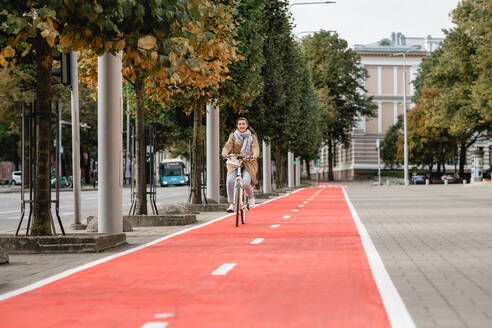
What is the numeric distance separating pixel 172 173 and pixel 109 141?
73034 millimetres

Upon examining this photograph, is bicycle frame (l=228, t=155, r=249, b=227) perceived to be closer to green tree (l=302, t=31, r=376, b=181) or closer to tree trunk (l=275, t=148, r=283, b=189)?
tree trunk (l=275, t=148, r=283, b=189)

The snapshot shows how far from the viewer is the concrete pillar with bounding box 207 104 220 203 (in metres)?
27.3

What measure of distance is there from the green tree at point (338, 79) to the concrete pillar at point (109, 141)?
250ft

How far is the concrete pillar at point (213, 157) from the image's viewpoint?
1075 inches

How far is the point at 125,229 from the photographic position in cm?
1516

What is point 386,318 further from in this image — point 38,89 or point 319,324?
point 38,89

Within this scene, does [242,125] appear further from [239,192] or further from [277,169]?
[277,169]

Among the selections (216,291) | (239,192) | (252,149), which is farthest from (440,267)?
(252,149)

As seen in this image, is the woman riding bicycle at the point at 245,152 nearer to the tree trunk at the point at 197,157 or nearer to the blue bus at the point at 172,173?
the tree trunk at the point at 197,157

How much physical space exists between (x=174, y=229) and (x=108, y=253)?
4689 mm

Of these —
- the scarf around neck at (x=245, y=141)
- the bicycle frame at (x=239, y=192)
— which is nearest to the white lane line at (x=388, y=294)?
the bicycle frame at (x=239, y=192)

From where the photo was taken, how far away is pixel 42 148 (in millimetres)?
11531

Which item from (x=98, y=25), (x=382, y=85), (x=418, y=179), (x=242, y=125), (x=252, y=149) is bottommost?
(x=418, y=179)

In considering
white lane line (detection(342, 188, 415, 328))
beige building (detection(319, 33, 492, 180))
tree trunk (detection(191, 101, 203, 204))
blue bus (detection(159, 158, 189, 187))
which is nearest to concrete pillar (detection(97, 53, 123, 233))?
white lane line (detection(342, 188, 415, 328))
